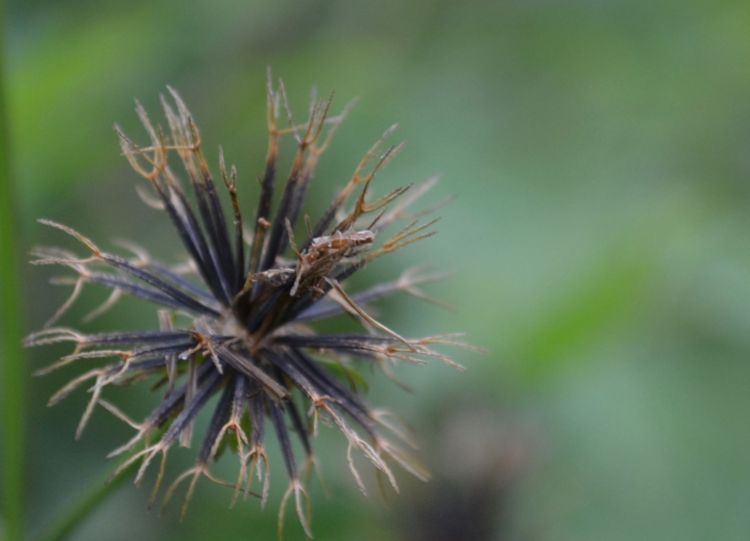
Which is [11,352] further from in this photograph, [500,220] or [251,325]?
[500,220]

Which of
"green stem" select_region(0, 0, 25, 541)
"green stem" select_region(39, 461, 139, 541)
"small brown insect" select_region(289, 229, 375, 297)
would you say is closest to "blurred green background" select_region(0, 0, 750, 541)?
"green stem" select_region(0, 0, 25, 541)

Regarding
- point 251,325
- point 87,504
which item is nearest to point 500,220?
point 251,325

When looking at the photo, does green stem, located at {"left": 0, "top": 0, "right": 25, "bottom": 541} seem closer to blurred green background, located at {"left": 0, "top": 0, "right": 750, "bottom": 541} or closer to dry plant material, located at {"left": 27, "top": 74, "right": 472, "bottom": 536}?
dry plant material, located at {"left": 27, "top": 74, "right": 472, "bottom": 536}

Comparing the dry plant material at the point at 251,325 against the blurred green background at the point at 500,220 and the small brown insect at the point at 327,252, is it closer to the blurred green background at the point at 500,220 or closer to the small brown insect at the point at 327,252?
the small brown insect at the point at 327,252

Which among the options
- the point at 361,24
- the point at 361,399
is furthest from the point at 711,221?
the point at 361,399

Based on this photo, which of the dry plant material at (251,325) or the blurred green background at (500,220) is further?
the blurred green background at (500,220)

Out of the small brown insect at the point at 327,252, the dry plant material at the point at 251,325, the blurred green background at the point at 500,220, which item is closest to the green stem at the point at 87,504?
the dry plant material at the point at 251,325

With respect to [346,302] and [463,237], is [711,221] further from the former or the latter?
[346,302]
